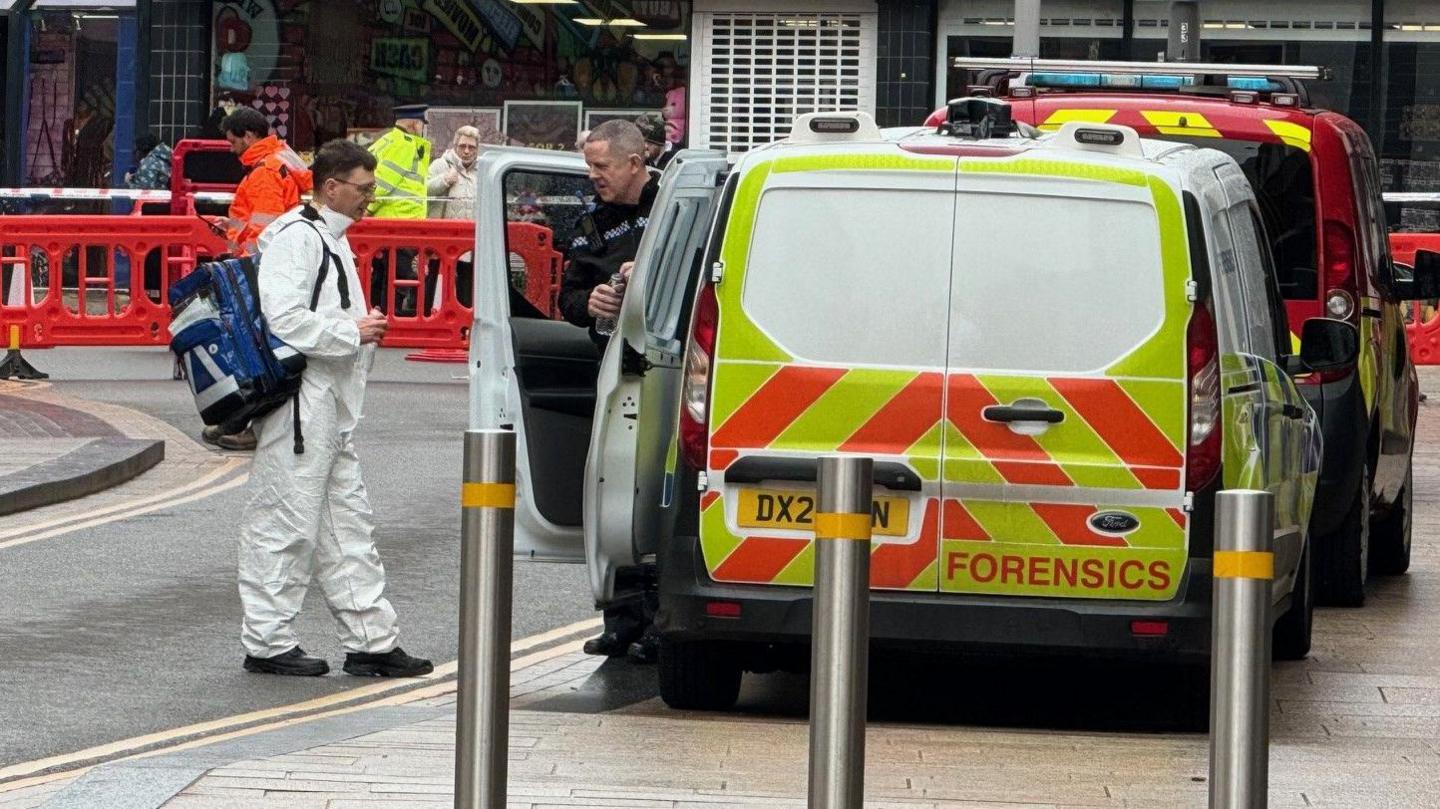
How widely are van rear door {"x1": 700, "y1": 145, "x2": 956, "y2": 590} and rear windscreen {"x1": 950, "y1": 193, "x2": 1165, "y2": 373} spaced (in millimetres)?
80

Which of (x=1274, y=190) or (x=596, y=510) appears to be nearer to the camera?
(x=596, y=510)

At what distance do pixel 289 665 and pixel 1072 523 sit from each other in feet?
8.96

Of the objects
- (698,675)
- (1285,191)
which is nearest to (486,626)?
(698,675)

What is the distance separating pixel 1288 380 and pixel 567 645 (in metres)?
2.64

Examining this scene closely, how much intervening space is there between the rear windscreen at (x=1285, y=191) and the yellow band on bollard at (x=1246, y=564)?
5.65 m

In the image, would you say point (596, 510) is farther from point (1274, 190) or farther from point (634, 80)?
point (634, 80)

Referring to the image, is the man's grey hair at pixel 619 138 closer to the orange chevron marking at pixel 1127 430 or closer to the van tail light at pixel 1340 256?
the orange chevron marking at pixel 1127 430

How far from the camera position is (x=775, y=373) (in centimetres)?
739

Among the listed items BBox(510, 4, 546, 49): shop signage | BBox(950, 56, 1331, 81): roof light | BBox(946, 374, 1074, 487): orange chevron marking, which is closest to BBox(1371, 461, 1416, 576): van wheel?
BBox(950, 56, 1331, 81): roof light

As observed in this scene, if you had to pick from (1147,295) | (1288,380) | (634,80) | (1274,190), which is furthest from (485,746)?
(634,80)

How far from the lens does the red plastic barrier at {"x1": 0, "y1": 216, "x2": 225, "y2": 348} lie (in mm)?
19531

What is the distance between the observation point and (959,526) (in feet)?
24.2

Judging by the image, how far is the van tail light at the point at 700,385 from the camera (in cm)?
747

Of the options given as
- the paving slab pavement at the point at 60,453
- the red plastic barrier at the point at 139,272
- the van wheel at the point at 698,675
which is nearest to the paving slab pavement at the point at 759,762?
the van wheel at the point at 698,675
